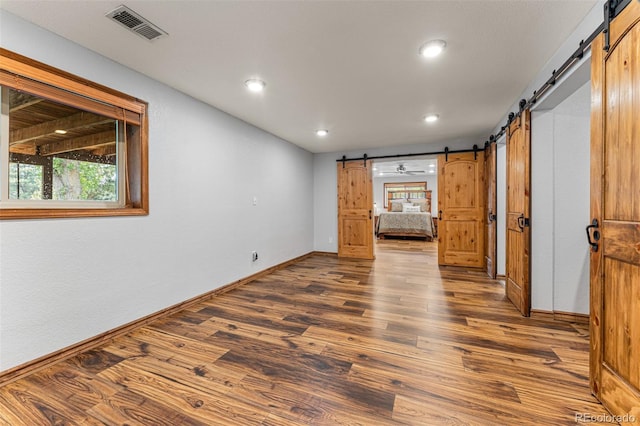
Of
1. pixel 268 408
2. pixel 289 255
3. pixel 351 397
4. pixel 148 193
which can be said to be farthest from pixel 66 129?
pixel 289 255

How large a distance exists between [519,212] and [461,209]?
2048mm

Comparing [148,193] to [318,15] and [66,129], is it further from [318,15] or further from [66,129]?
[318,15]

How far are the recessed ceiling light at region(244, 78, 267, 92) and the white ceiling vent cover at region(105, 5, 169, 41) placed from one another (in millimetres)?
809

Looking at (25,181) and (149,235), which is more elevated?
(25,181)

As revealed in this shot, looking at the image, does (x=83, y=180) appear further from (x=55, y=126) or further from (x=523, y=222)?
(x=523, y=222)

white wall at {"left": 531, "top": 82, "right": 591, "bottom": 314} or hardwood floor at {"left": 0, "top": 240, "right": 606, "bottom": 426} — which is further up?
white wall at {"left": 531, "top": 82, "right": 591, "bottom": 314}

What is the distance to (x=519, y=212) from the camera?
2727mm

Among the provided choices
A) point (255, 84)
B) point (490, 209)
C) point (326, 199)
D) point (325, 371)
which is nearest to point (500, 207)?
point (490, 209)

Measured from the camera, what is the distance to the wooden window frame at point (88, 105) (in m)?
1.67

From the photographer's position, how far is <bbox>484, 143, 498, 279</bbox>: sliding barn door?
12.9 feet

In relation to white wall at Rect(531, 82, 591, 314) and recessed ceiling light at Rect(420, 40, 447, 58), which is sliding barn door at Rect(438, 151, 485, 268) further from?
recessed ceiling light at Rect(420, 40, 447, 58)

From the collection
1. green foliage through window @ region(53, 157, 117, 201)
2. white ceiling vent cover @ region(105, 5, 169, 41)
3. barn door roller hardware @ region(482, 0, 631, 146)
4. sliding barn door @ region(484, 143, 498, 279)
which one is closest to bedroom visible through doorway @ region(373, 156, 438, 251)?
sliding barn door @ region(484, 143, 498, 279)

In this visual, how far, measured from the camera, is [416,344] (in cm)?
207

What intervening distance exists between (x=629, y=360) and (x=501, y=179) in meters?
2.99
